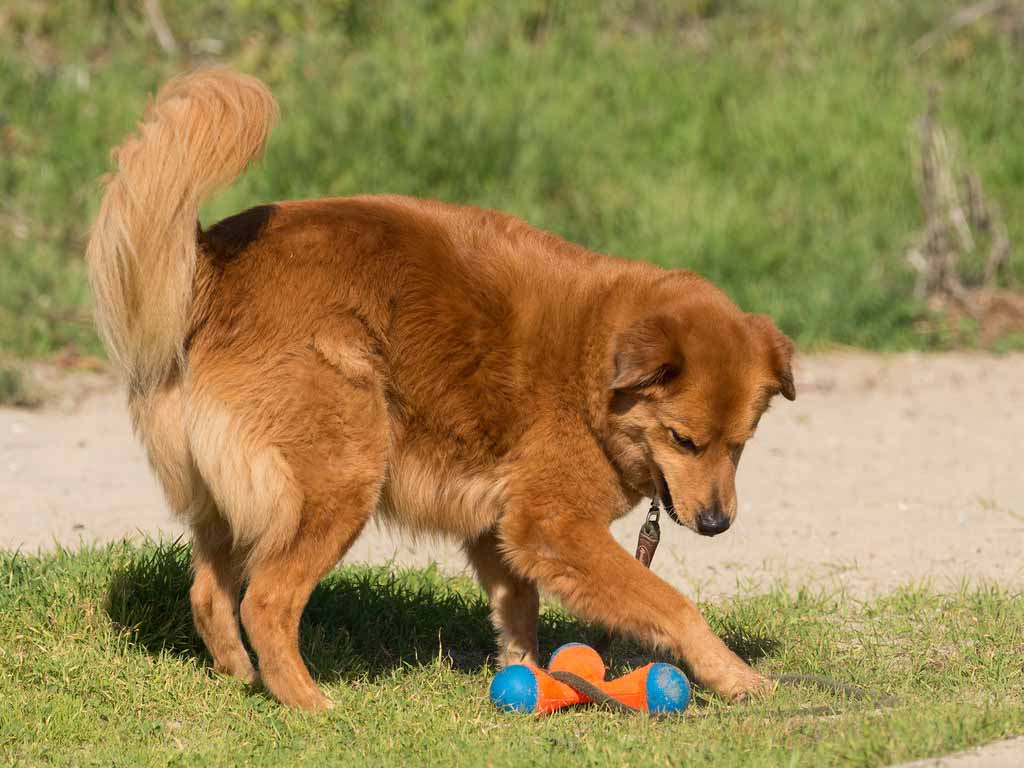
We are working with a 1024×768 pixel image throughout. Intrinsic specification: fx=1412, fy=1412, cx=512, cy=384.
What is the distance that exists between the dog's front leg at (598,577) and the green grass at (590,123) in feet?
16.2

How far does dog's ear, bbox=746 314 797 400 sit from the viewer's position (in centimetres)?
482

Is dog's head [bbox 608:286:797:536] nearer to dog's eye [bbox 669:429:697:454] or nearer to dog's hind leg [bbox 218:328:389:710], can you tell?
dog's eye [bbox 669:429:697:454]

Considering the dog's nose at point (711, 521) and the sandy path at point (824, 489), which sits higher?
the dog's nose at point (711, 521)

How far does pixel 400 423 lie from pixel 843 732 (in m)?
1.71

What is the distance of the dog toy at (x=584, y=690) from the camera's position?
14.6 ft

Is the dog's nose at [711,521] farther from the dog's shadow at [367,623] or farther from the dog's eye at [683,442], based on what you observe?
the dog's shadow at [367,623]

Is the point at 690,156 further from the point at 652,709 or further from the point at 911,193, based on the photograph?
the point at 652,709

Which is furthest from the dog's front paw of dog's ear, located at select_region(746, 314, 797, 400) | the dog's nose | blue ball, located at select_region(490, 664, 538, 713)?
dog's ear, located at select_region(746, 314, 797, 400)

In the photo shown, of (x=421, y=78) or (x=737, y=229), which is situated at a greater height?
(x=421, y=78)

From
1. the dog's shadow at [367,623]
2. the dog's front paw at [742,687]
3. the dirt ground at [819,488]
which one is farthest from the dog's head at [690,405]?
the dirt ground at [819,488]

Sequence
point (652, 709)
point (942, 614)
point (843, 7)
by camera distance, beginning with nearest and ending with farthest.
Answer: point (652, 709) → point (942, 614) → point (843, 7)

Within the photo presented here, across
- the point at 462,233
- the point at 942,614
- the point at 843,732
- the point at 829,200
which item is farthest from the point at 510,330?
the point at 829,200

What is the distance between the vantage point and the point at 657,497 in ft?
15.9

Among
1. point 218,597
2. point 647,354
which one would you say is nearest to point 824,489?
point 647,354
